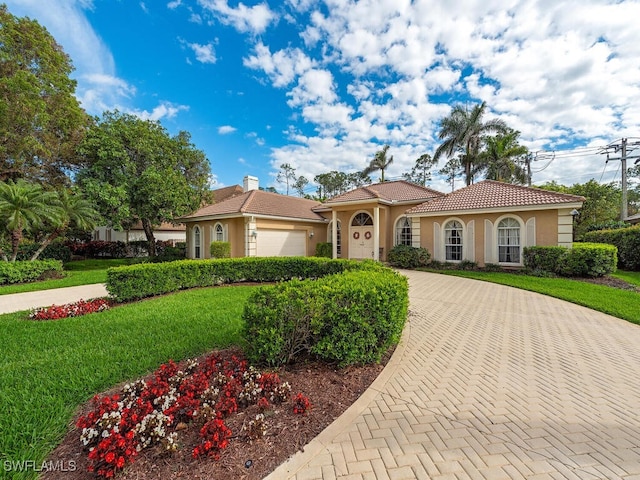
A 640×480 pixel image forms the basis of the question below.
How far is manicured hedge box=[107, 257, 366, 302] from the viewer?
7.83 metres

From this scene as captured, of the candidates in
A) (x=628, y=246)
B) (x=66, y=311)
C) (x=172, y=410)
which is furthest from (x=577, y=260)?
(x=66, y=311)

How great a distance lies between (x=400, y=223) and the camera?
16391 mm

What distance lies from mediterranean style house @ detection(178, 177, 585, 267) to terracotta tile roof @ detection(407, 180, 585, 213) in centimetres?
4

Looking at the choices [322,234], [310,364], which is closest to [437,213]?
[322,234]

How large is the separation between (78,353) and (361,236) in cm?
1436

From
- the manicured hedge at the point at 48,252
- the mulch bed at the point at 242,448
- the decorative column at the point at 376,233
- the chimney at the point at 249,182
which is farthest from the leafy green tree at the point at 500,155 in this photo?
the manicured hedge at the point at 48,252

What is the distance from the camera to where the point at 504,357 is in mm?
4258

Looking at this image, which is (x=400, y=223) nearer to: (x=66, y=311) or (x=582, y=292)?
(x=582, y=292)

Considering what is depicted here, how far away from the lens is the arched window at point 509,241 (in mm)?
12594

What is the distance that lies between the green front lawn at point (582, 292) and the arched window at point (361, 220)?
21.0ft

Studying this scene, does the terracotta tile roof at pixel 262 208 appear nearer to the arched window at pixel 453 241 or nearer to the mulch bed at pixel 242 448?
the arched window at pixel 453 241

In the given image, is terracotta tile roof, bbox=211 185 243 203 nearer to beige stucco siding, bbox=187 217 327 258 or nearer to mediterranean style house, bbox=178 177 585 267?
mediterranean style house, bbox=178 177 585 267

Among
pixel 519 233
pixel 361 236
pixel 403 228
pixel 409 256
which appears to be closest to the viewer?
pixel 519 233

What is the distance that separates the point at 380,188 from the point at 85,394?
18.9 m
